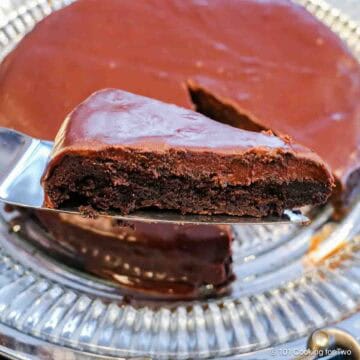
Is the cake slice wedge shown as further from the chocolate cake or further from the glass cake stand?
the glass cake stand

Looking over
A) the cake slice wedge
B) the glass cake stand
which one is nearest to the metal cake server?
the cake slice wedge

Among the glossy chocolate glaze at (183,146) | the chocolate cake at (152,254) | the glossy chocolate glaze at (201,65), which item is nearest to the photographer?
the glossy chocolate glaze at (183,146)

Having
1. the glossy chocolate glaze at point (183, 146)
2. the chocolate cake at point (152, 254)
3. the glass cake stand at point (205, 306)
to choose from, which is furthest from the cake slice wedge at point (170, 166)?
the glass cake stand at point (205, 306)

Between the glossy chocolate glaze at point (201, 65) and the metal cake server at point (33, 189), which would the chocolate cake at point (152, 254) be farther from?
the glossy chocolate glaze at point (201, 65)

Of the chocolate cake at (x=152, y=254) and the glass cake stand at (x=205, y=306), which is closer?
the glass cake stand at (x=205, y=306)

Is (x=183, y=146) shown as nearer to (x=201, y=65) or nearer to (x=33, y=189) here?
(x=33, y=189)

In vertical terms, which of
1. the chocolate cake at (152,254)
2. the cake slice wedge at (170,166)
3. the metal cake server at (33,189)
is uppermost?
the cake slice wedge at (170,166)

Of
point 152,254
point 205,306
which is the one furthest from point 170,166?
point 205,306
